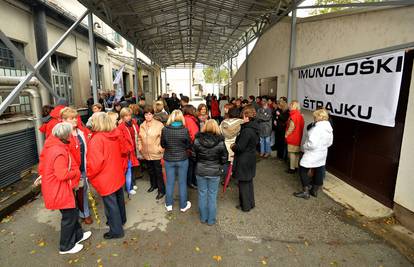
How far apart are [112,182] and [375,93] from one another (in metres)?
4.28

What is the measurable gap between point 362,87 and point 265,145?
3356 millimetres

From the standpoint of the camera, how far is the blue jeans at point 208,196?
3420 millimetres

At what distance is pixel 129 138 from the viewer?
14.0ft

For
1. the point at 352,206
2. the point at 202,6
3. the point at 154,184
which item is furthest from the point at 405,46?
the point at 202,6

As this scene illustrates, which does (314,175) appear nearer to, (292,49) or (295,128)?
(295,128)

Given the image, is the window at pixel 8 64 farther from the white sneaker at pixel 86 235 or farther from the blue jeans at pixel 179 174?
the blue jeans at pixel 179 174

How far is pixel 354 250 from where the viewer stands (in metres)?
3.04

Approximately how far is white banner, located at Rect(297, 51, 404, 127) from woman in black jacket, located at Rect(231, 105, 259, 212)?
6.53ft

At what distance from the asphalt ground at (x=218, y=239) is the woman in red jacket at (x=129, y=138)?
1.70ft

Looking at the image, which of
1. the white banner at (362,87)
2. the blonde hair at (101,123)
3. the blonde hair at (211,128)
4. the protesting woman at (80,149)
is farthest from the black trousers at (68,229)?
the white banner at (362,87)

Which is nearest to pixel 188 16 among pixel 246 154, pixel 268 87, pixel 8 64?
pixel 268 87

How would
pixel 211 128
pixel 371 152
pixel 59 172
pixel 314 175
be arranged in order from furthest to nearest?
1. pixel 314 175
2. pixel 371 152
3. pixel 211 128
4. pixel 59 172

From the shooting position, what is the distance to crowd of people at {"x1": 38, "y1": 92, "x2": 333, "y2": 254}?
2.72 metres

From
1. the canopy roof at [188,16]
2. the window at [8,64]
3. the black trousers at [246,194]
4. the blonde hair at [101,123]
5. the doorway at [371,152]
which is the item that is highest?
the canopy roof at [188,16]
